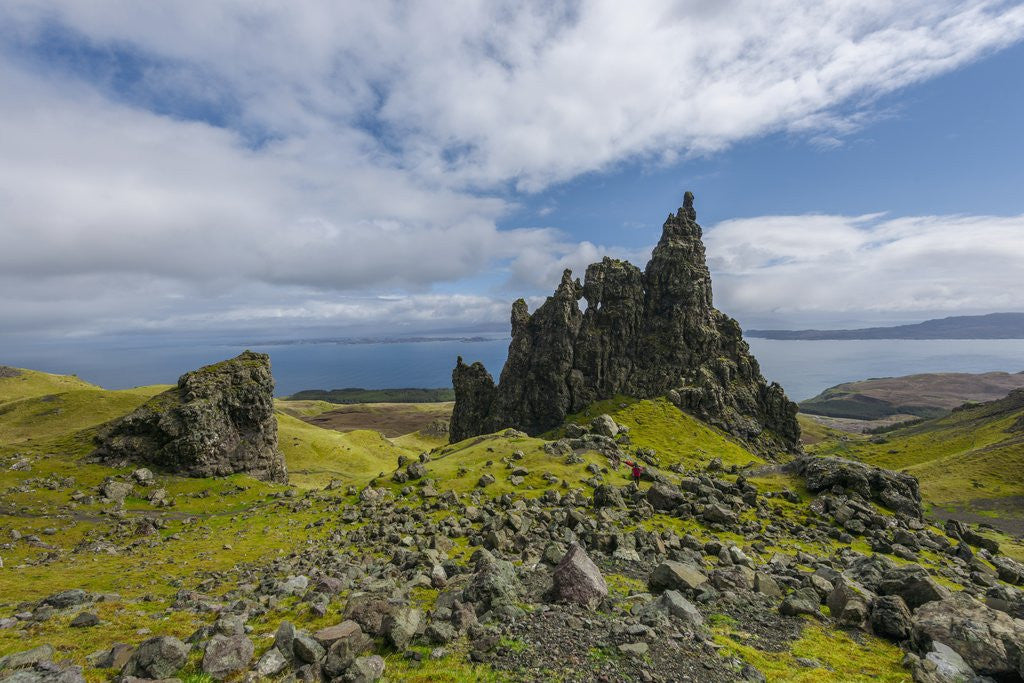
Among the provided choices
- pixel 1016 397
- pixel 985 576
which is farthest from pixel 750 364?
pixel 985 576

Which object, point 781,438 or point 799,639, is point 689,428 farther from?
point 799,639

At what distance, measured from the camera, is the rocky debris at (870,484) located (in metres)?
58.5

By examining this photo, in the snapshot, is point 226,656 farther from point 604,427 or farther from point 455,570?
point 604,427

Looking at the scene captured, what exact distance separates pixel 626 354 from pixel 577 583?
150180mm

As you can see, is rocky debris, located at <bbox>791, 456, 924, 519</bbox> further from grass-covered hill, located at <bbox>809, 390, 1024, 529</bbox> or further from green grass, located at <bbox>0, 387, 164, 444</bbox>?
green grass, located at <bbox>0, 387, 164, 444</bbox>

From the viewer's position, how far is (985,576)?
Answer: 3850 centimetres

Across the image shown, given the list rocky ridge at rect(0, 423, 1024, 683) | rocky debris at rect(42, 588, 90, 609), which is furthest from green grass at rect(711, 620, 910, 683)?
Answer: rocky debris at rect(42, 588, 90, 609)

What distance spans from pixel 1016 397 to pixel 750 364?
111 meters

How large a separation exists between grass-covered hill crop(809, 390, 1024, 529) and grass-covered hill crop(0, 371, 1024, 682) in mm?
45338

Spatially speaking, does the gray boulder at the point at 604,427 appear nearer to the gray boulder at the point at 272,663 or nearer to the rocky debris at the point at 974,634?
the rocky debris at the point at 974,634

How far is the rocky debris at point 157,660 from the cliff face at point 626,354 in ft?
464

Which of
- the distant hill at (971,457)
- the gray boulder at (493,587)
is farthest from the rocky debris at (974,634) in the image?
the distant hill at (971,457)

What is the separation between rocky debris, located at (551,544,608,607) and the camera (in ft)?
70.1

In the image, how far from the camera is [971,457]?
374ft
